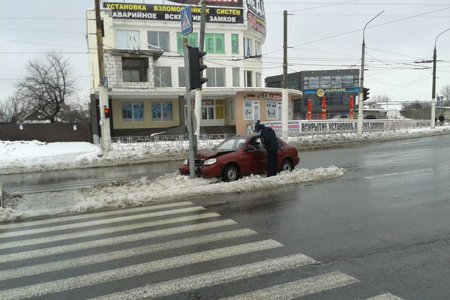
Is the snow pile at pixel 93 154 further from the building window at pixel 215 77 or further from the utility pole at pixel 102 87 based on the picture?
the building window at pixel 215 77

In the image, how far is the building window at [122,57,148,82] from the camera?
34750mm

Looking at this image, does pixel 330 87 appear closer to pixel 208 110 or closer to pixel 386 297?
pixel 208 110

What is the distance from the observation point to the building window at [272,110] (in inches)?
1534

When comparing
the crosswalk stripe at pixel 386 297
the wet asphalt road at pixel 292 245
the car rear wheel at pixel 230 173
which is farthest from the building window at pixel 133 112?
the crosswalk stripe at pixel 386 297

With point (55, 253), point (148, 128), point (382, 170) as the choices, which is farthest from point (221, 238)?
point (148, 128)

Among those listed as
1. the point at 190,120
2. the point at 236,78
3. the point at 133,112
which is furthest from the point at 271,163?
the point at 236,78

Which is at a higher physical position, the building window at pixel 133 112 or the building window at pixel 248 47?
the building window at pixel 248 47

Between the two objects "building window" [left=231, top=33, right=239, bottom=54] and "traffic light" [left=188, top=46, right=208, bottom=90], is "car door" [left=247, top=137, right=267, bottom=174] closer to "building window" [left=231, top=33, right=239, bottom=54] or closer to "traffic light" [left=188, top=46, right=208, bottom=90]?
"traffic light" [left=188, top=46, right=208, bottom=90]

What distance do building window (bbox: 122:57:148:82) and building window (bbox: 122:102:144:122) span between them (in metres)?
2.46

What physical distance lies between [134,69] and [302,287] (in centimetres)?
3345

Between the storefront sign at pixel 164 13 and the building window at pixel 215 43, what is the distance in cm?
135

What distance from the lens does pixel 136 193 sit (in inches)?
380

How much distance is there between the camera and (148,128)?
37000 mm

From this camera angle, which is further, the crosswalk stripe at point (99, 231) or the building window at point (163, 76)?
the building window at point (163, 76)
